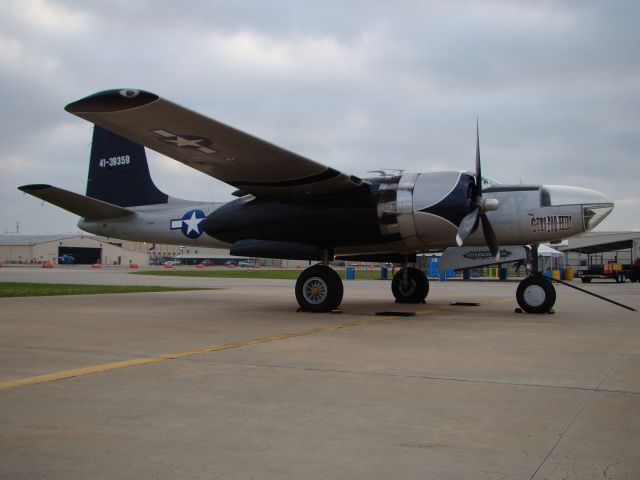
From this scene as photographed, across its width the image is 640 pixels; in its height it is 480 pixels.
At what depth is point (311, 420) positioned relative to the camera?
3.96 meters

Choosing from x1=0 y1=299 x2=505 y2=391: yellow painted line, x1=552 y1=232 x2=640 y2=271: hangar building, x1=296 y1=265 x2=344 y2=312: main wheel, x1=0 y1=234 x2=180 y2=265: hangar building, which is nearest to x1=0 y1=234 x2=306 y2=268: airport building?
x1=0 y1=234 x2=180 y2=265: hangar building

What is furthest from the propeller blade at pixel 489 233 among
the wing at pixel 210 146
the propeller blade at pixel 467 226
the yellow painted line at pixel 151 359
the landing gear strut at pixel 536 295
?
the yellow painted line at pixel 151 359

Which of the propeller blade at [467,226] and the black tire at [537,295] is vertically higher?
the propeller blade at [467,226]

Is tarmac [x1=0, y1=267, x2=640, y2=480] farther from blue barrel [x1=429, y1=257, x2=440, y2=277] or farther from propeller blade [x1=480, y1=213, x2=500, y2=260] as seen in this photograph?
blue barrel [x1=429, y1=257, x2=440, y2=277]

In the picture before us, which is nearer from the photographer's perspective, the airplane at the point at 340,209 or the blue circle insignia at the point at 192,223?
the airplane at the point at 340,209

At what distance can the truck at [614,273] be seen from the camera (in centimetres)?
3559

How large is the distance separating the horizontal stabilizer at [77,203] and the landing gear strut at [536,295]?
1065 cm

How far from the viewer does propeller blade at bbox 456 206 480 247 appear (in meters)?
11.0

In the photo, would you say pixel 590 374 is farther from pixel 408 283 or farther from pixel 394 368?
pixel 408 283

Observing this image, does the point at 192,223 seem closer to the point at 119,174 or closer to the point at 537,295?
the point at 119,174

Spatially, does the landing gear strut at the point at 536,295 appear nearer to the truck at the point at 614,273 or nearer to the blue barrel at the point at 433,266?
the blue barrel at the point at 433,266

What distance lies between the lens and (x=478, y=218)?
11445 millimetres

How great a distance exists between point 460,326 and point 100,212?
1100cm

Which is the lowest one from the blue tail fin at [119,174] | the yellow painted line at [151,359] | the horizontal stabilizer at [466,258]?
the yellow painted line at [151,359]
